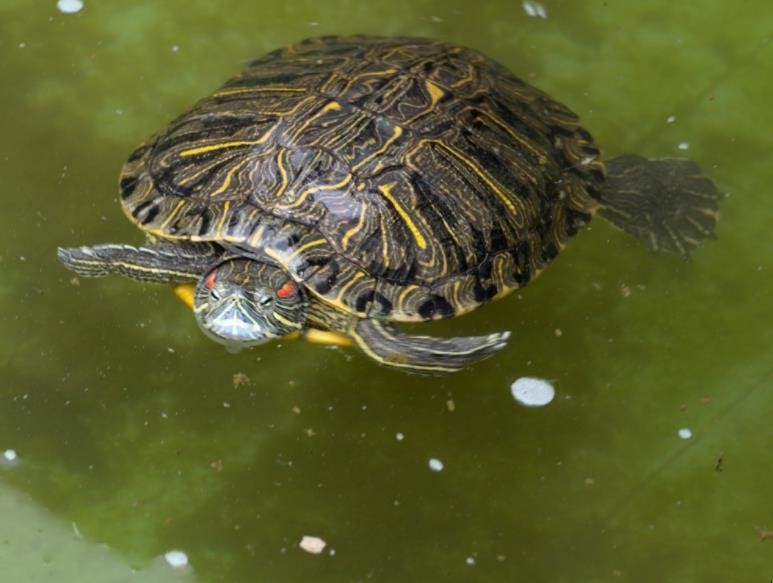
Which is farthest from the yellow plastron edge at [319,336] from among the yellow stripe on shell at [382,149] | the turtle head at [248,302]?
the yellow stripe on shell at [382,149]

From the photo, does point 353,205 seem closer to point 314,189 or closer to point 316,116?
point 314,189

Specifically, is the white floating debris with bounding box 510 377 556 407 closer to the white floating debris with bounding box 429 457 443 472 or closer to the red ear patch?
the white floating debris with bounding box 429 457 443 472

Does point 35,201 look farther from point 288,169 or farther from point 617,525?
point 617,525

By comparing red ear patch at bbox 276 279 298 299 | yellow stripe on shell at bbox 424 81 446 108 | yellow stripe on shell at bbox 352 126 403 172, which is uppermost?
yellow stripe on shell at bbox 424 81 446 108

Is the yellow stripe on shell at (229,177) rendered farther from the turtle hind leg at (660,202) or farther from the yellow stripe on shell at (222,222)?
the turtle hind leg at (660,202)

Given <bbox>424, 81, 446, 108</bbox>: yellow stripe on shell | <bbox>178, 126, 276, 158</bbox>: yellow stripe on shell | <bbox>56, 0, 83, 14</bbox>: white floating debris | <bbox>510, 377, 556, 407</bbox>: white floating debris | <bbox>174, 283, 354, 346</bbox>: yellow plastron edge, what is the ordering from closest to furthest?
<bbox>178, 126, 276, 158</bbox>: yellow stripe on shell, <bbox>424, 81, 446, 108</bbox>: yellow stripe on shell, <bbox>174, 283, 354, 346</bbox>: yellow plastron edge, <bbox>510, 377, 556, 407</bbox>: white floating debris, <bbox>56, 0, 83, 14</bbox>: white floating debris

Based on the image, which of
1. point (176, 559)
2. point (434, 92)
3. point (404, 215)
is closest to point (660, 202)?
point (434, 92)

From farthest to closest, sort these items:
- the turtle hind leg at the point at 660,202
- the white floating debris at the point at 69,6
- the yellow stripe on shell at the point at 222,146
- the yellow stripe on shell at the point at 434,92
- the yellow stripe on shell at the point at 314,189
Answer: the white floating debris at the point at 69,6, the turtle hind leg at the point at 660,202, the yellow stripe on shell at the point at 434,92, the yellow stripe on shell at the point at 222,146, the yellow stripe on shell at the point at 314,189

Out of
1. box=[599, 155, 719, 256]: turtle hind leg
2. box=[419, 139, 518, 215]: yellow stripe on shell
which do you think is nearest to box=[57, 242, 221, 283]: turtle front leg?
box=[419, 139, 518, 215]: yellow stripe on shell
